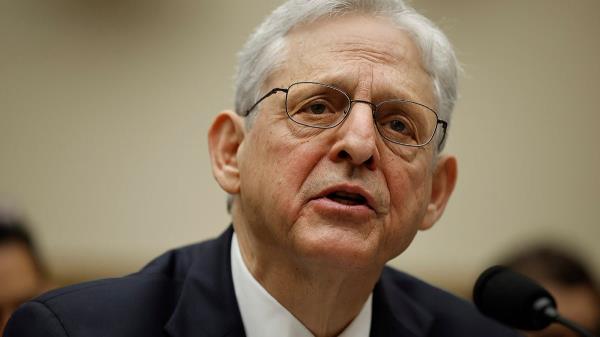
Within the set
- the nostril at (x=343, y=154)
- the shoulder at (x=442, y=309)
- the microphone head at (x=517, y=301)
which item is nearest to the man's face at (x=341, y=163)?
the nostril at (x=343, y=154)

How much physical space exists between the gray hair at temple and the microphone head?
1.70 feet

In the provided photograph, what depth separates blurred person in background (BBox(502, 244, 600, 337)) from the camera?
139 inches

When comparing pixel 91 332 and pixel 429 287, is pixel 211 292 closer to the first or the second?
pixel 91 332

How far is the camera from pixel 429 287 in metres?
2.87

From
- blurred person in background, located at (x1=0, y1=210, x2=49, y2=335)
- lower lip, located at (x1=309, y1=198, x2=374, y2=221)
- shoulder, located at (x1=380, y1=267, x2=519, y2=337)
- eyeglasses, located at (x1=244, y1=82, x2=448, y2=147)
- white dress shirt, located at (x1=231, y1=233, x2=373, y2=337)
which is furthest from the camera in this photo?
blurred person in background, located at (x1=0, y1=210, x2=49, y2=335)

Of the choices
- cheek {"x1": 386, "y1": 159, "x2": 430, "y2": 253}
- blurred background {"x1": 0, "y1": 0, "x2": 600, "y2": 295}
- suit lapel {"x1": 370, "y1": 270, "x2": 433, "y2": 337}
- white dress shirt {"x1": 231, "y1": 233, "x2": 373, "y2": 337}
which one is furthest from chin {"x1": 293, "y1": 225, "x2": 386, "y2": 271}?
blurred background {"x1": 0, "y1": 0, "x2": 600, "y2": 295}

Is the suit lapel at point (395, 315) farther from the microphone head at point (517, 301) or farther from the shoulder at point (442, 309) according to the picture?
the microphone head at point (517, 301)

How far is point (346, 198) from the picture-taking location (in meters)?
2.09

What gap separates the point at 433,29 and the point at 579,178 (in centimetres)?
372

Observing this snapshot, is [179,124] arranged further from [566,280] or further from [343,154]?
[343,154]

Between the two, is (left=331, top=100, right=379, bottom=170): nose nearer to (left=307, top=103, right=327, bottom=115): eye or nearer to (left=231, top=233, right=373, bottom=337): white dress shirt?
(left=307, top=103, right=327, bottom=115): eye

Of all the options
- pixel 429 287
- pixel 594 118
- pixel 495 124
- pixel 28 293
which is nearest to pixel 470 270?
pixel 495 124

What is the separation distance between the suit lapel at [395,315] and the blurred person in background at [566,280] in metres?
1.03

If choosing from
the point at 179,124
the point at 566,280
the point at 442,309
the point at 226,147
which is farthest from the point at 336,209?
the point at 179,124
